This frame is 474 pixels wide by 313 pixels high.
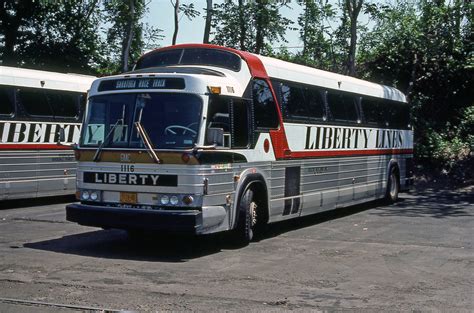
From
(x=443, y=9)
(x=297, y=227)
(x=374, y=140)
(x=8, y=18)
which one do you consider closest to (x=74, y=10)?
(x=8, y=18)

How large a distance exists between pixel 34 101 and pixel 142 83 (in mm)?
7057

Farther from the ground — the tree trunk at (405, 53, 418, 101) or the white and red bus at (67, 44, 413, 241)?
the tree trunk at (405, 53, 418, 101)

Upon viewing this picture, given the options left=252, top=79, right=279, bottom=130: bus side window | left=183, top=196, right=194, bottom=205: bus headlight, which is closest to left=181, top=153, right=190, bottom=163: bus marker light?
left=183, top=196, right=194, bottom=205: bus headlight

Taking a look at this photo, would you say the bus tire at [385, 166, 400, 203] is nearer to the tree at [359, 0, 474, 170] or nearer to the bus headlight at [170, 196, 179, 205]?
the tree at [359, 0, 474, 170]

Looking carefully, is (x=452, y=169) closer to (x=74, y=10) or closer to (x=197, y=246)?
(x=197, y=246)

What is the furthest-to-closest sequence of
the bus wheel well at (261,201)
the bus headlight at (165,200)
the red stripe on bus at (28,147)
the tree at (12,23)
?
1. the tree at (12,23)
2. the red stripe on bus at (28,147)
3. the bus wheel well at (261,201)
4. the bus headlight at (165,200)

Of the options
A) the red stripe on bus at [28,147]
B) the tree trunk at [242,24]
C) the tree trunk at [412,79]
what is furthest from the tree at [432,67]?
the red stripe on bus at [28,147]

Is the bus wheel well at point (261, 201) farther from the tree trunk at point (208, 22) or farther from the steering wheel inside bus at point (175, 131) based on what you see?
the tree trunk at point (208, 22)

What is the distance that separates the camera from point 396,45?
89.2 feet

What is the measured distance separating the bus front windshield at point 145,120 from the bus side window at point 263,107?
1.71m

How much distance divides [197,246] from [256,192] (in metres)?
1.35

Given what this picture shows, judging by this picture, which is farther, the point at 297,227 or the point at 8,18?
the point at 8,18

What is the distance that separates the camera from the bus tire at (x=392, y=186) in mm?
18487

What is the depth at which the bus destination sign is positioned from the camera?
10.3 m
